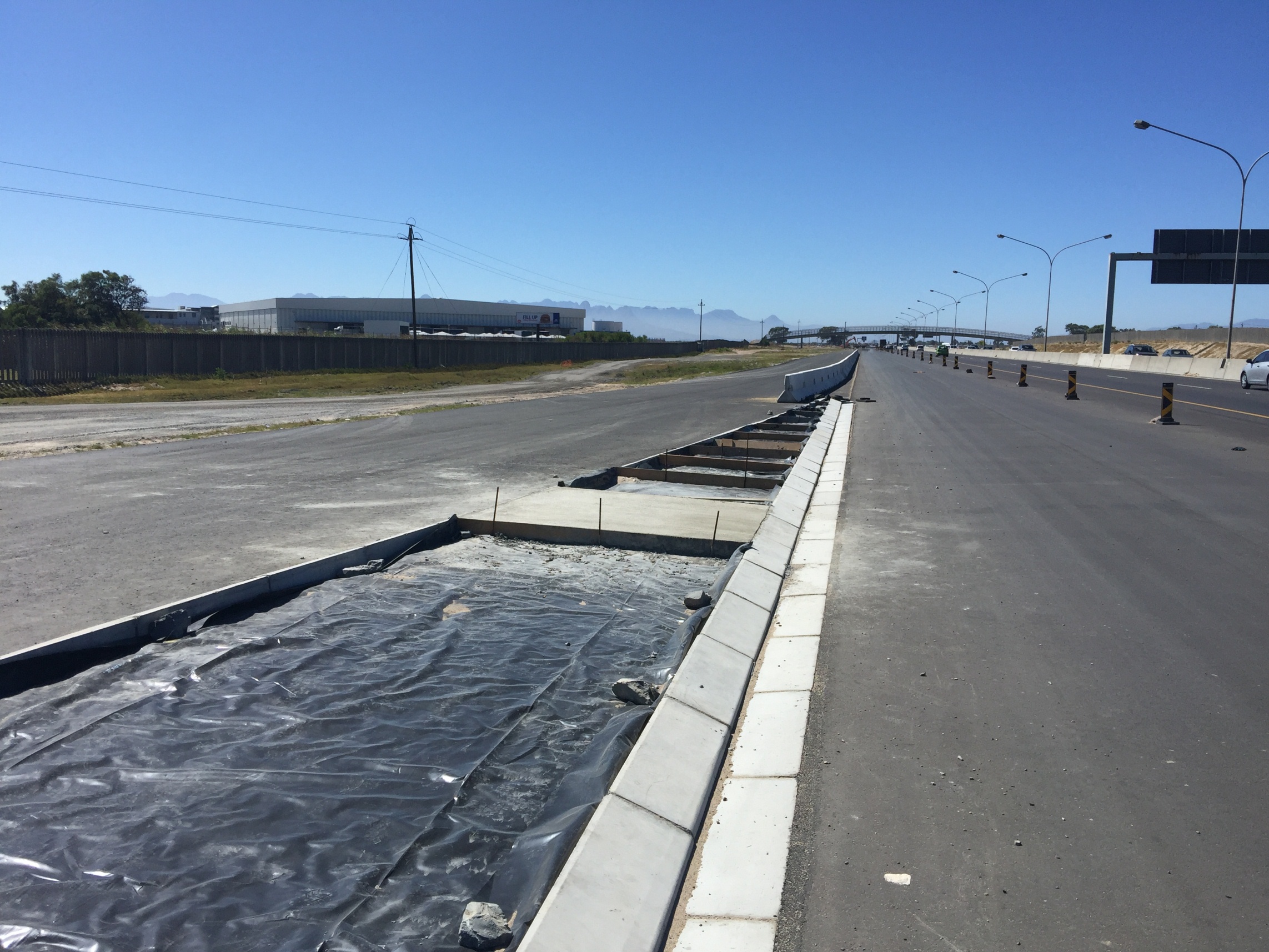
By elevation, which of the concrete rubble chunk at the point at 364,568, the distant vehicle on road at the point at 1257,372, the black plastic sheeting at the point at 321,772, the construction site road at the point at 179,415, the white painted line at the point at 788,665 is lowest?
the black plastic sheeting at the point at 321,772

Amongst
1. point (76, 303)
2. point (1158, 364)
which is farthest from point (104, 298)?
point (1158, 364)

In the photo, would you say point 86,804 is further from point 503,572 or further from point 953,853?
point 503,572

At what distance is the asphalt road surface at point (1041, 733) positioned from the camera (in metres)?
3.44

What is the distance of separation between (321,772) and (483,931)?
1669 mm

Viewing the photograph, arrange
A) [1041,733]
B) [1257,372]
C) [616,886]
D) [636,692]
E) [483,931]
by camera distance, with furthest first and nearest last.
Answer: [1257,372]
[636,692]
[1041,733]
[616,886]
[483,931]

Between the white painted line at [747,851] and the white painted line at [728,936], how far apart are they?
0.15 feet

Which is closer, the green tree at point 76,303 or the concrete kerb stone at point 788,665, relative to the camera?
the concrete kerb stone at point 788,665

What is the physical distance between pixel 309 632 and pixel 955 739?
4.33 m

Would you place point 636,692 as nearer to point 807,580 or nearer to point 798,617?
point 798,617

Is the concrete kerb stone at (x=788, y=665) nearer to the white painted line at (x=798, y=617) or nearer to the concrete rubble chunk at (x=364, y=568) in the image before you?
the white painted line at (x=798, y=617)

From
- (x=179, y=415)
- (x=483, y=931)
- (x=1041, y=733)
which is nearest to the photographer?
(x=483, y=931)

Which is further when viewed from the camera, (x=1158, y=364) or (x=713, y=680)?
(x=1158, y=364)

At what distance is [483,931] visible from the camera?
3.33m

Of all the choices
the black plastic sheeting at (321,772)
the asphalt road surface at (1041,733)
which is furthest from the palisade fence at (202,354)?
the asphalt road surface at (1041,733)
